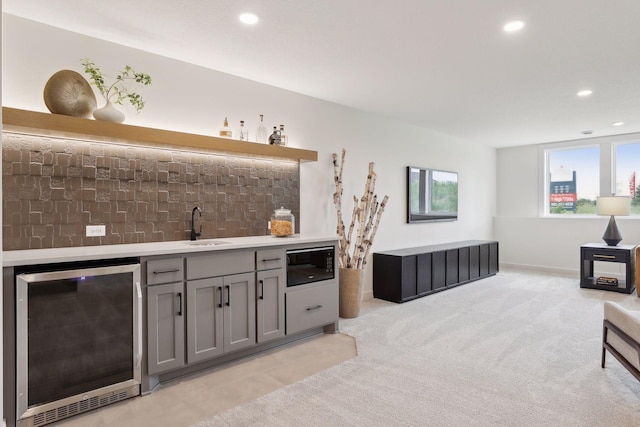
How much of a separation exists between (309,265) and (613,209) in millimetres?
5220

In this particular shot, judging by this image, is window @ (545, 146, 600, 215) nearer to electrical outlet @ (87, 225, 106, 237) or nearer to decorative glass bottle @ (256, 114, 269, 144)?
decorative glass bottle @ (256, 114, 269, 144)

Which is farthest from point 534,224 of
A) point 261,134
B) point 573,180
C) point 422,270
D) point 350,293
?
point 261,134

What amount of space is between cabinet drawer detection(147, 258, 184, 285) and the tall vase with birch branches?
1933mm

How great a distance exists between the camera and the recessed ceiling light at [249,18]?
274cm

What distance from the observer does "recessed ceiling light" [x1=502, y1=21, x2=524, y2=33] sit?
2850 mm

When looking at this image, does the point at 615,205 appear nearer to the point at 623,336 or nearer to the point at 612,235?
the point at 612,235

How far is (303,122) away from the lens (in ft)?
15.0

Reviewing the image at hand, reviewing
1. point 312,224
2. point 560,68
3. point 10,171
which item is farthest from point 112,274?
point 560,68

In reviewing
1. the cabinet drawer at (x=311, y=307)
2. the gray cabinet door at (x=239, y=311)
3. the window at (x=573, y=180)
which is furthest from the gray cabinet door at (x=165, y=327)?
the window at (x=573, y=180)

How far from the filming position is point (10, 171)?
2.71m

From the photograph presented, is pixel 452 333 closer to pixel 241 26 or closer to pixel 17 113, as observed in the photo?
pixel 241 26

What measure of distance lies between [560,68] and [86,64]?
4126 mm

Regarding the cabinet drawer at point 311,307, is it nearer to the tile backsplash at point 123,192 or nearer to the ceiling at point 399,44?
the tile backsplash at point 123,192

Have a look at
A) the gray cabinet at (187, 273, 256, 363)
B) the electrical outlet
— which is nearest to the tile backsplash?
the electrical outlet
